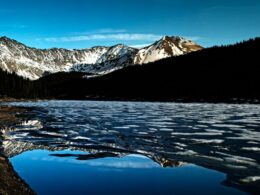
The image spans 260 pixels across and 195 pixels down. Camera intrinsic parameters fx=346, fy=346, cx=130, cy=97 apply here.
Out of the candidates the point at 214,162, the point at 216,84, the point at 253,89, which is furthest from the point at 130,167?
the point at 216,84

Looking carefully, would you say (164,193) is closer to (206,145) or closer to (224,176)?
(224,176)

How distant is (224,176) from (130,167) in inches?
159

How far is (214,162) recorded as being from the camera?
1488cm

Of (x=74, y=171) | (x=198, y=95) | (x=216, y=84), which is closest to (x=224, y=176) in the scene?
(x=74, y=171)

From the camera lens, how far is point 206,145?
19.2 m

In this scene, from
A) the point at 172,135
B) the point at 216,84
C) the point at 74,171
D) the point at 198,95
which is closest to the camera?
the point at 74,171

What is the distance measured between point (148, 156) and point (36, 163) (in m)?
5.29

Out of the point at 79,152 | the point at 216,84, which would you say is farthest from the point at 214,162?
the point at 216,84

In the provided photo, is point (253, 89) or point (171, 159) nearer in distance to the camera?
point (171, 159)

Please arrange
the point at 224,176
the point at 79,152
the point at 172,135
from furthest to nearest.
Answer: the point at 172,135
the point at 79,152
the point at 224,176

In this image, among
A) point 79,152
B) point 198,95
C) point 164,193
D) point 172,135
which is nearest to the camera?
point 164,193

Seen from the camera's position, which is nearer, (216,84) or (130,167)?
(130,167)

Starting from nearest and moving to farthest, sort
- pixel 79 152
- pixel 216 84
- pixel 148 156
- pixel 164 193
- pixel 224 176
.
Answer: pixel 164 193
pixel 224 176
pixel 148 156
pixel 79 152
pixel 216 84

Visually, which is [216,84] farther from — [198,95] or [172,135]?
[172,135]
